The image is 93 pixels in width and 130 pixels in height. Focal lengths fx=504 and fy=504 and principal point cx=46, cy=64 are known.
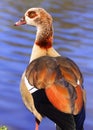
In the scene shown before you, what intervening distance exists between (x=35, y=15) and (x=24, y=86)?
3.20 ft

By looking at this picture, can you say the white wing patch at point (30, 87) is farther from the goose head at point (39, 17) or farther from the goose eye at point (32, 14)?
the goose eye at point (32, 14)

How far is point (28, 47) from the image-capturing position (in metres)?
12.2

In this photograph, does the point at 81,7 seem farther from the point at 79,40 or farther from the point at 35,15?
the point at 35,15

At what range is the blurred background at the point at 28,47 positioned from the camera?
319 inches

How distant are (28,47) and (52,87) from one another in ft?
23.5

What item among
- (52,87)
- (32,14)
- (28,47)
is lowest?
(52,87)

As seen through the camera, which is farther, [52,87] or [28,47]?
[28,47]

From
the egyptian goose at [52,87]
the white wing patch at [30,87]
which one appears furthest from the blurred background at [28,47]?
the white wing patch at [30,87]

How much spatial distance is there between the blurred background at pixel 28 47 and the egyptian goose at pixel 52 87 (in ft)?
6.46

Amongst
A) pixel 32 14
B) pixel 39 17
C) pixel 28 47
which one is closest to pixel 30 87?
pixel 39 17

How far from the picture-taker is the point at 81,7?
20.8 metres

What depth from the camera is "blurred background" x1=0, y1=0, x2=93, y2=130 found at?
811 cm

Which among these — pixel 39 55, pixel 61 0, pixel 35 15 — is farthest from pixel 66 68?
pixel 61 0

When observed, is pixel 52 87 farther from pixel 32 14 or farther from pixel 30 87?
pixel 32 14
